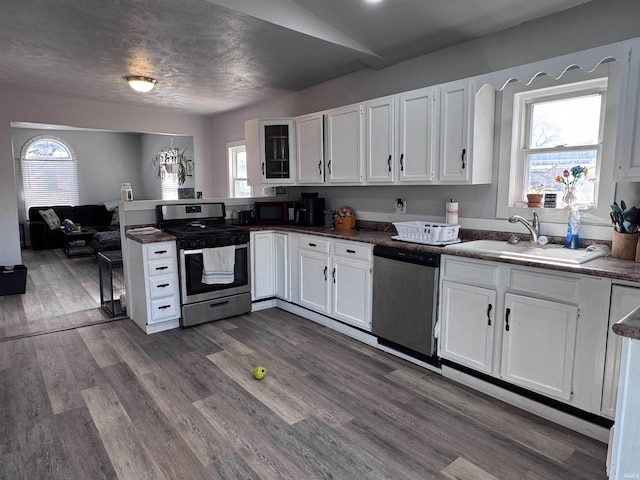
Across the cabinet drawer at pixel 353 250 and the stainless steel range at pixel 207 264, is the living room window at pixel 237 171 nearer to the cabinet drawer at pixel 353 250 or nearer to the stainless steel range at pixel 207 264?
the stainless steel range at pixel 207 264

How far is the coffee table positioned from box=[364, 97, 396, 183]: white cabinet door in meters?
6.46

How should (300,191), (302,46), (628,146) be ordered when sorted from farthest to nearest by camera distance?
(300,191) < (302,46) < (628,146)

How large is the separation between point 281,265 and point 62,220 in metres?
6.80

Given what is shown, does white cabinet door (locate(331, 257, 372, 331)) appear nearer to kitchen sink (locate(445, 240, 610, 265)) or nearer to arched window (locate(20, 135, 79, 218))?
kitchen sink (locate(445, 240, 610, 265))

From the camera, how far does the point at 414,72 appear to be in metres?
3.65

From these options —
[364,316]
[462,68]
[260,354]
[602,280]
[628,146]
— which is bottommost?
[260,354]

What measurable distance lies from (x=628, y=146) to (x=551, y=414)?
1555mm

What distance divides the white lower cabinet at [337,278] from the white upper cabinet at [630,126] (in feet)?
5.62

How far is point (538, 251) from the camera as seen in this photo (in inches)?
105

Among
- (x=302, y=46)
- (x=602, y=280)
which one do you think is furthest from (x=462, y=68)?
(x=602, y=280)

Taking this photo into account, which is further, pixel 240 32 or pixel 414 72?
pixel 414 72

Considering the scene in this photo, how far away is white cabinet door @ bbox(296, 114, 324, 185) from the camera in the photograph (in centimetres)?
417

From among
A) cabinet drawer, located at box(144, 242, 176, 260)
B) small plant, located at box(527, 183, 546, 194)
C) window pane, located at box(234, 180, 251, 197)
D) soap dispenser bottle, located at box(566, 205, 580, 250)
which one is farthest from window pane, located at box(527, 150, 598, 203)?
window pane, located at box(234, 180, 251, 197)

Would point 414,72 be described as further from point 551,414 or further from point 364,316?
point 551,414
